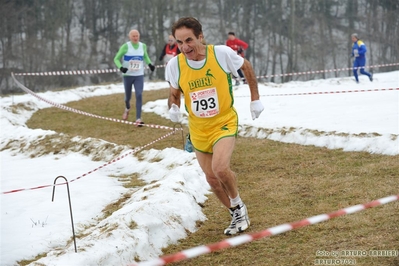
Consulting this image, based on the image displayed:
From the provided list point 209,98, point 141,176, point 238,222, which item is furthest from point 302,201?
point 141,176

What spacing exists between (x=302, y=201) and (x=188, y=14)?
44.1 meters

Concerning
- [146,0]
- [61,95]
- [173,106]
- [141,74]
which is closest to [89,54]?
[146,0]

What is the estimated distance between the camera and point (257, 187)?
7.71 m

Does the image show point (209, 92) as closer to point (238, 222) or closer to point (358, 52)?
point (238, 222)

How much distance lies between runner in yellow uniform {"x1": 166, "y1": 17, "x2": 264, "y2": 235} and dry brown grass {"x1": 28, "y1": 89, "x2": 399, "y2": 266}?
2.24 feet

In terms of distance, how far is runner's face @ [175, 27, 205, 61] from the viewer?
5.33 metres

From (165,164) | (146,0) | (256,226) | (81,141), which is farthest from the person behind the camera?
(146,0)

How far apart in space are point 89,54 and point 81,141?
39.7 meters

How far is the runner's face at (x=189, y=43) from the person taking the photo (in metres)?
5.33

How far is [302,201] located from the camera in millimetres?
6691

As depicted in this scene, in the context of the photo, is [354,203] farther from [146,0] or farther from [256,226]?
[146,0]

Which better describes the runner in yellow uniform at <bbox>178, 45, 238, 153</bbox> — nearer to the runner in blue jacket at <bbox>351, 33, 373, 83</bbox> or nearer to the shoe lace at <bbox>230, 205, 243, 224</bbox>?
the shoe lace at <bbox>230, 205, 243, 224</bbox>

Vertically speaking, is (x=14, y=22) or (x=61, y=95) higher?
(x=14, y=22)

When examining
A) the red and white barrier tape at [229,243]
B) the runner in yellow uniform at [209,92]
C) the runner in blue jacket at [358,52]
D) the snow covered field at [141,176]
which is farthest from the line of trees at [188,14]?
the red and white barrier tape at [229,243]
